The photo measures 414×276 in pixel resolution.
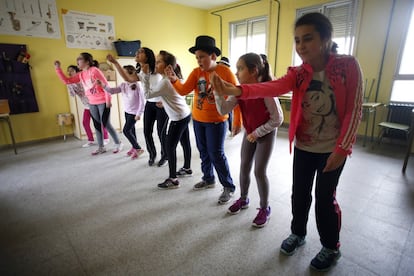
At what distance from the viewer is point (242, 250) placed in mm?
1630

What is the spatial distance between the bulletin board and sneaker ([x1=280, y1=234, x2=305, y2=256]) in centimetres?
462

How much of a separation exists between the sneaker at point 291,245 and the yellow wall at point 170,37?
3544 mm

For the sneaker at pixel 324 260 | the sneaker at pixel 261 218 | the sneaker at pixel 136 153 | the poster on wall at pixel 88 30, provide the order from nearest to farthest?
the sneaker at pixel 324 260 < the sneaker at pixel 261 218 < the sneaker at pixel 136 153 < the poster on wall at pixel 88 30

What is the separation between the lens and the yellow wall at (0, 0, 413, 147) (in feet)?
12.5

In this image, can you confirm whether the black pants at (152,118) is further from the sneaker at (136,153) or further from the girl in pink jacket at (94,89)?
the girl in pink jacket at (94,89)

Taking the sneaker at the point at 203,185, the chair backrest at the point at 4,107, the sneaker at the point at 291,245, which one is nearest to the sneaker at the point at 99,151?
the chair backrest at the point at 4,107

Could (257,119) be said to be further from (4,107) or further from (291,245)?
(4,107)

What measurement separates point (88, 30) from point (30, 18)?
0.90 metres

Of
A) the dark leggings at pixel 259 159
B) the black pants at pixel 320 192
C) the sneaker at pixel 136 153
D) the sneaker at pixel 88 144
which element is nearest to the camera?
the black pants at pixel 320 192

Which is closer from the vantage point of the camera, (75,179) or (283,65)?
(75,179)

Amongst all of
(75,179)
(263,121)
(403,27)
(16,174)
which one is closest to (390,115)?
(403,27)

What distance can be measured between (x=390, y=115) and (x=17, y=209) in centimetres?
516

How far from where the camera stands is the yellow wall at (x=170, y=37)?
382 centimetres

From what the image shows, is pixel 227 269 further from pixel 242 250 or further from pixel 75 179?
pixel 75 179
